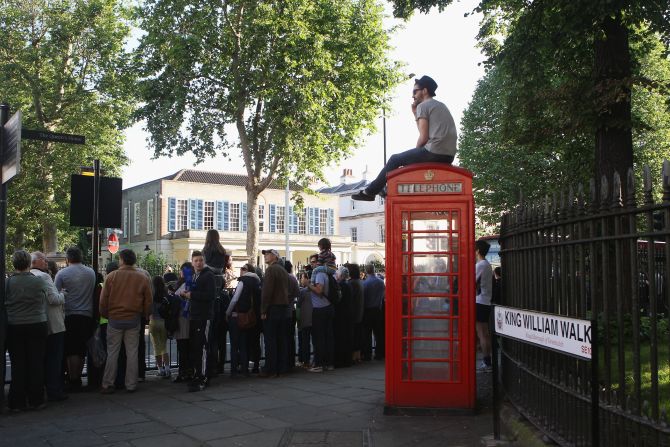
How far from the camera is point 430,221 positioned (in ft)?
23.4

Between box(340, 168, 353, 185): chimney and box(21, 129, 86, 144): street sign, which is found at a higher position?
box(340, 168, 353, 185): chimney

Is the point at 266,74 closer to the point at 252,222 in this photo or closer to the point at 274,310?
the point at 252,222

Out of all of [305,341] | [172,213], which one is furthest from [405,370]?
[172,213]

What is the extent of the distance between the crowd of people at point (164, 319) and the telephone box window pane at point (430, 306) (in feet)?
11.2

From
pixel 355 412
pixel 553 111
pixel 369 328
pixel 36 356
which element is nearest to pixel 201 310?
pixel 36 356

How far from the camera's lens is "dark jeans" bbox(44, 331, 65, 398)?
8.30 m

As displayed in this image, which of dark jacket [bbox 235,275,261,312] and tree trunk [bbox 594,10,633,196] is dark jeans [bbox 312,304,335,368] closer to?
dark jacket [bbox 235,275,261,312]

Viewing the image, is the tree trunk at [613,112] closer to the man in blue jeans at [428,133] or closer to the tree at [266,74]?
the man in blue jeans at [428,133]

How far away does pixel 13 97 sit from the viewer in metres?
30.9

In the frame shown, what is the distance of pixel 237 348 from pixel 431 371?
4.31 meters

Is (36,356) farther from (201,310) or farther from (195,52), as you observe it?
(195,52)

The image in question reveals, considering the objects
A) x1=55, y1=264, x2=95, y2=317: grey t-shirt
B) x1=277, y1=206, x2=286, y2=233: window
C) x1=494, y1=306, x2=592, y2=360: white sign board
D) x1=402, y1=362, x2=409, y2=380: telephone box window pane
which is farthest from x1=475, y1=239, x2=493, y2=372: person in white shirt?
x1=277, y1=206, x2=286, y2=233: window

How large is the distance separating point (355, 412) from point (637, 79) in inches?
290

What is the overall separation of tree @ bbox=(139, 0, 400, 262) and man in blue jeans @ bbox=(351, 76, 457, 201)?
1881cm
